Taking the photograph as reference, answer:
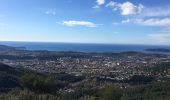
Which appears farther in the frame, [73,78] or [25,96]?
[73,78]

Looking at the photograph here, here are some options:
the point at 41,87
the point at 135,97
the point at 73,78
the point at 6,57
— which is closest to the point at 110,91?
the point at 41,87

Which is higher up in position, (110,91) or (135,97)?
(110,91)

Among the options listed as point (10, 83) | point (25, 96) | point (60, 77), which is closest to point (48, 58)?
point (60, 77)

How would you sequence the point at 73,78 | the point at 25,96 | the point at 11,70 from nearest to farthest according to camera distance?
the point at 25,96 < the point at 11,70 < the point at 73,78

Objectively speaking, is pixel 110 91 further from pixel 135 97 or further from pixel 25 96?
pixel 135 97

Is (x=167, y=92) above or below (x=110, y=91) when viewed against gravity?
below

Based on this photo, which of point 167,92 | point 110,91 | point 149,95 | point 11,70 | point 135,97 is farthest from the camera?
point 11,70

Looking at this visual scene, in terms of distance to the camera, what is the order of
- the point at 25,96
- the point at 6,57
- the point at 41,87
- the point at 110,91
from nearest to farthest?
the point at 25,96 → the point at 110,91 → the point at 41,87 → the point at 6,57

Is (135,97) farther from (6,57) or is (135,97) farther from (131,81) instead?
(6,57)

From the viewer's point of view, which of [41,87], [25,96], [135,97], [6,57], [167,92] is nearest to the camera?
[25,96]
